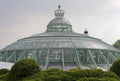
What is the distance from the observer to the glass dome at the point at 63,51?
51.6 metres

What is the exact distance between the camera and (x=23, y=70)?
2594 cm

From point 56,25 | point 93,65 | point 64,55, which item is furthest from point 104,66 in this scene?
point 56,25

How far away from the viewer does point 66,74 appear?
2459 cm

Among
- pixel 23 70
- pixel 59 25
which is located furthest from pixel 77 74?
pixel 59 25

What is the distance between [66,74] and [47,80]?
156cm

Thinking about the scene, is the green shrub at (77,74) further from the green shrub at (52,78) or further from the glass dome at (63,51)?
the glass dome at (63,51)

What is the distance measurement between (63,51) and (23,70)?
Result: 2715 centimetres

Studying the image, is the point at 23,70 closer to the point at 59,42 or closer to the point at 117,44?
the point at 59,42

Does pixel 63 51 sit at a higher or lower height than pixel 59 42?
lower

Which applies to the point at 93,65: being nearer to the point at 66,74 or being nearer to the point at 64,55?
the point at 64,55

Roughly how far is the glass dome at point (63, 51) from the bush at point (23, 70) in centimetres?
2292

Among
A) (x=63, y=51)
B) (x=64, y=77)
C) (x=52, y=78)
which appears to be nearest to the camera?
(x=52, y=78)

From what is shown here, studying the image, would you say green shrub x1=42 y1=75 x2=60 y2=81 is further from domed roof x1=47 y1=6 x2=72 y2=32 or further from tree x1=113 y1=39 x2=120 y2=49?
tree x1=113 y1=39 x2=120 y2=49

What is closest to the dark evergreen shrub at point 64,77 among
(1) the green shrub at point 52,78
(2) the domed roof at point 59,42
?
(1) the green shrub at point 52,78
